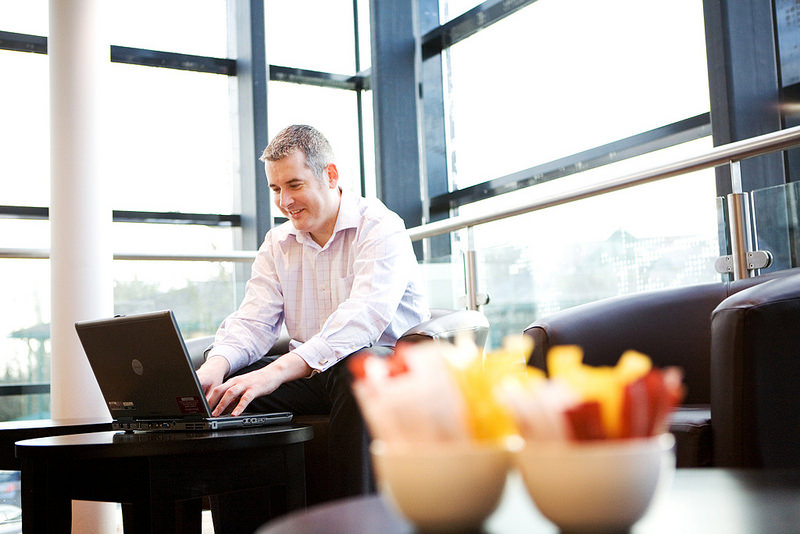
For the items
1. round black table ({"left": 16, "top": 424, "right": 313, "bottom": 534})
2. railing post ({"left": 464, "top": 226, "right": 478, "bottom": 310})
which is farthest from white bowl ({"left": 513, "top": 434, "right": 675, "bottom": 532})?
railing post ({"left": 464, "top": 226, "right": 478, "bottom": 310})

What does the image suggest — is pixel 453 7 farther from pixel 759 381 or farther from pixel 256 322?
pixel 759 381

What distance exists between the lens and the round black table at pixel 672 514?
0.72 metres

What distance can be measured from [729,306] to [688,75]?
94.8 inches

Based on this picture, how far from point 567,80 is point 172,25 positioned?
285 centimetres

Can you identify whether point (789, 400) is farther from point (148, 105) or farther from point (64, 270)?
point (148, 105)

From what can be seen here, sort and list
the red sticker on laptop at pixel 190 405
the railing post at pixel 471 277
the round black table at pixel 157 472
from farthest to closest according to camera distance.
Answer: the railing post at pixel 471 277 < the red sticker on laptop at pixel 190 405 < the round black table at pixel 157 472

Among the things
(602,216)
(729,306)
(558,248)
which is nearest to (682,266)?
(558,248)

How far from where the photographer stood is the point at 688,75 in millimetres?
3727

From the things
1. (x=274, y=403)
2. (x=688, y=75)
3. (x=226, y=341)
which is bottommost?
(x=274, y=403)

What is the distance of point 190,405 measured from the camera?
5.41 feet

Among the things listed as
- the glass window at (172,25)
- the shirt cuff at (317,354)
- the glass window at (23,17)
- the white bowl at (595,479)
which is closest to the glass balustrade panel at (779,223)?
the shirt cuff at (317,354)

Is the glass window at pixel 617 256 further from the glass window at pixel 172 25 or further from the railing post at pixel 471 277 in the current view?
the glass window at pixel 172 25

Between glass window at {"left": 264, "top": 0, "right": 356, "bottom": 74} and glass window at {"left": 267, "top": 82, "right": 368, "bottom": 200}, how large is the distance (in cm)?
17

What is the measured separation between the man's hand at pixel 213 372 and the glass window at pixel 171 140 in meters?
3.47
